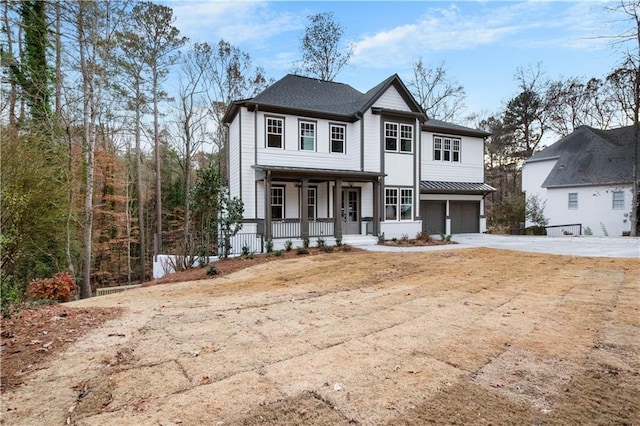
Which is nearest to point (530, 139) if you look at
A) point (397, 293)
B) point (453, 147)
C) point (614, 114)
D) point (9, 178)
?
point (614, 114)

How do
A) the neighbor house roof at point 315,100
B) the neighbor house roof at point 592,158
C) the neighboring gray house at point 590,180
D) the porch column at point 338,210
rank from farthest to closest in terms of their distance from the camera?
the neighbor house roof at point 592,158, the neighboring gray house at point 590,180, the neighbor house roof at point 315,100, the porch column at point 338,210

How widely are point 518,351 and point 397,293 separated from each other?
3.29 metres

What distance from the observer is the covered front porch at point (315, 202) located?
50.1 ft

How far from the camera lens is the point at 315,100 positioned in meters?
17.9

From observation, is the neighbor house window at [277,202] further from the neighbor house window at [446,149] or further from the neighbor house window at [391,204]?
the neighbor house window at [446,149]

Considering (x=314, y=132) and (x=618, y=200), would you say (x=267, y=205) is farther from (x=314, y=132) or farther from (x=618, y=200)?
(x=618, y=200)

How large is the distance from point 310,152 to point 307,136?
0.77 m

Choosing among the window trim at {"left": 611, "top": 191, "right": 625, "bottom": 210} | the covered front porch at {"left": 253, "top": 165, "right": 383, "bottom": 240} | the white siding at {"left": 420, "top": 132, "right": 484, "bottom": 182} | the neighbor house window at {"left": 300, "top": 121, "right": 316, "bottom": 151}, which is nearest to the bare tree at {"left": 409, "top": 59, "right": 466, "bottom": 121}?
the white siding at {"left": 420, "top": 132, "right": 484, "bottom": 182}

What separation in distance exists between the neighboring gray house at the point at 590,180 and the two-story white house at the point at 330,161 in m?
11.9

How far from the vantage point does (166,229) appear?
92.8ft

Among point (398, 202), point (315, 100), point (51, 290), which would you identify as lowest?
point (51, 290)

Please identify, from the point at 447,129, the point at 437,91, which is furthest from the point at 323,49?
the point at 447,129

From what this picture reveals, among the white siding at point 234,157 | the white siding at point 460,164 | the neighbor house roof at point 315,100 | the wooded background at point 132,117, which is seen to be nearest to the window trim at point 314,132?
the neighbor house roof at point 315,100

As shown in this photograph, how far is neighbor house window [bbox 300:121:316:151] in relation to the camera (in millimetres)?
16641
